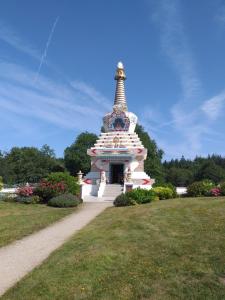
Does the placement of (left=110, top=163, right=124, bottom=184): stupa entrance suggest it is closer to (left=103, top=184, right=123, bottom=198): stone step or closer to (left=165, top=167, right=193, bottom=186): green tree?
(left=103, top=184, right=123, bottom=198): stone step

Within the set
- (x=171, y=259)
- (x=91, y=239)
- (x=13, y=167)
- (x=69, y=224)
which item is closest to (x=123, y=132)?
(x=69, y=224)

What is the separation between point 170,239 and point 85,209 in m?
13.1

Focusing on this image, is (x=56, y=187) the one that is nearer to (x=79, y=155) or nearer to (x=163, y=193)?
(x=163, y=193)

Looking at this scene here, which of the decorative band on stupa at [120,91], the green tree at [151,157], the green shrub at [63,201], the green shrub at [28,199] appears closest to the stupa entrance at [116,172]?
the decorative band on stupa at [120,91]

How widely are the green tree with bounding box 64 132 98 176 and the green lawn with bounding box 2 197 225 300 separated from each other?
51210 mm

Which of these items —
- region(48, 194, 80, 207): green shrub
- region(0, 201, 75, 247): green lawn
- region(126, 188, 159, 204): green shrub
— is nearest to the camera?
region(0, 201, 75, 247): green lawn

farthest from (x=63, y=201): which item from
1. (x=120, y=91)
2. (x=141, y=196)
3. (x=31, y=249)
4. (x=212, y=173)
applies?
→ (x=212, y=173)

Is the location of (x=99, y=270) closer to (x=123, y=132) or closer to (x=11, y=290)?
(x=11, y=290)

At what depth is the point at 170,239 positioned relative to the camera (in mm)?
14539

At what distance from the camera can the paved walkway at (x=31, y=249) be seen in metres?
11.2

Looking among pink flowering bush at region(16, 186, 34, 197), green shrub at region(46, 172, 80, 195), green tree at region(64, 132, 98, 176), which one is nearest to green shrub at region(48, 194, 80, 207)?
pink flowering bush at region(16, 186, 34, 197)

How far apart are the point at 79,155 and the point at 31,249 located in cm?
5509

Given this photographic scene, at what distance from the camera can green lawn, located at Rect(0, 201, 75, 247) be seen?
17.0m

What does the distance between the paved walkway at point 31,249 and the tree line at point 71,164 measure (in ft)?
133
